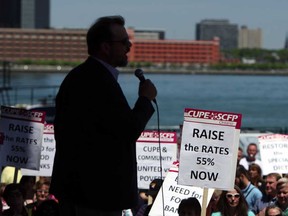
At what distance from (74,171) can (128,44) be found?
60 centimetres

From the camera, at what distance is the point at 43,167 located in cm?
1009

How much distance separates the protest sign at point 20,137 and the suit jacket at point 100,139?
161 inches

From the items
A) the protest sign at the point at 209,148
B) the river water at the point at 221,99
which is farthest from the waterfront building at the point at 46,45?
the protest sign at the point at 209,148

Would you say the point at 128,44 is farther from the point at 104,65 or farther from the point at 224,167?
the point at 224,167

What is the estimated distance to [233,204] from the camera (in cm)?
776

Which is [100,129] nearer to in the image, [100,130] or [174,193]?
[100,130]

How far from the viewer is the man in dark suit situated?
4.34m

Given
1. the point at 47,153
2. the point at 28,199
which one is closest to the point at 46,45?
the point at 47,153

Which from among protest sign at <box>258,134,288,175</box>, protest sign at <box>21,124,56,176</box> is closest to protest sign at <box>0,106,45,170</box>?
protest sign at <box>21,124,56,176</box>

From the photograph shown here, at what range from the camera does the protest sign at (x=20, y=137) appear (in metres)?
8.55

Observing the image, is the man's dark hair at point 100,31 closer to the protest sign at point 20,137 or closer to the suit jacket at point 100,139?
the suit jacket at point 100,139

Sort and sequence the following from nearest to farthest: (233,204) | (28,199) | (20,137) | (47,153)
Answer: (233,204), (20,137), (28,199), (47,153)

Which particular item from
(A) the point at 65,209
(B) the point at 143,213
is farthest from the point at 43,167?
(A) the point at 65,209

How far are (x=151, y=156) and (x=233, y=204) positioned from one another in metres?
2.28
